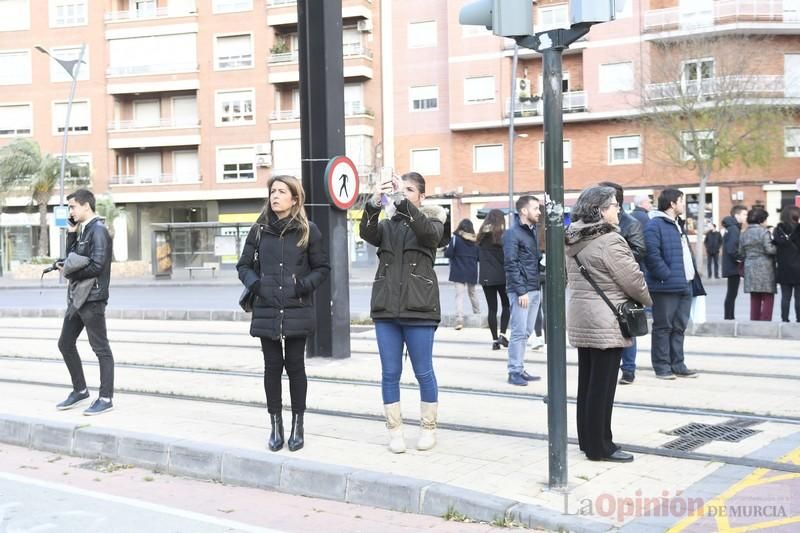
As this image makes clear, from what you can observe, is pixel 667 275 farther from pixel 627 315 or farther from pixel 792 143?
pixel 792 143

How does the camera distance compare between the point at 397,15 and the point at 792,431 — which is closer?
the point at 792,431

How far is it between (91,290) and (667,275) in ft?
17.9

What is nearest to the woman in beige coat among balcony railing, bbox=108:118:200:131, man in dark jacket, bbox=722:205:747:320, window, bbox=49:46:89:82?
man in dark jacket, bbox=722:205:747:320

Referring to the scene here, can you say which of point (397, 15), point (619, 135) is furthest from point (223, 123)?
point (619, 135)

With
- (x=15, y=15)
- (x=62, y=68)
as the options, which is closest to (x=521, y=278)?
(x=62, y=68)

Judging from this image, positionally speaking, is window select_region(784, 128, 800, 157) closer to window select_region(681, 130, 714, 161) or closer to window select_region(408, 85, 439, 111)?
window select_region(681, 130, 714, 161)

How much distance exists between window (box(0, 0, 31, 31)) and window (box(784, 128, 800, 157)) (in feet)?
135

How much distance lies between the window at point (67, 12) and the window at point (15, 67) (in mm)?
2625

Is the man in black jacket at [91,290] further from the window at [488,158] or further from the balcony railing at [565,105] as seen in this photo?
the window at [488,158]

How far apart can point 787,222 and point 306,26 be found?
739 cm

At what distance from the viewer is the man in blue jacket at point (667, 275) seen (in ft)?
28.3

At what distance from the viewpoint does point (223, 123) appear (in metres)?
48.7

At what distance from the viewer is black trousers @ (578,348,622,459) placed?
5766 millimetres

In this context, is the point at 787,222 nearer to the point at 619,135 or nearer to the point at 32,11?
the point at 619,135
